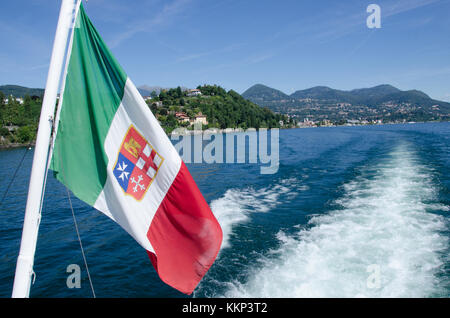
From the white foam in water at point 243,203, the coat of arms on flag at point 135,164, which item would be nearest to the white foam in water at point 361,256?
the white foam in water at point 243,203

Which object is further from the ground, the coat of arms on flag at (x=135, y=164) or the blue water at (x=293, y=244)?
the coat of arms on flag at (x=135, y=164)

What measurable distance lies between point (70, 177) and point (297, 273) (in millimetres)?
6030

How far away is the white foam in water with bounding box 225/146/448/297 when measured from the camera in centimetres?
620

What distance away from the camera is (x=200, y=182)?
739 inches

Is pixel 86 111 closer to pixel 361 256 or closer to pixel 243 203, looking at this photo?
pixel 361 256

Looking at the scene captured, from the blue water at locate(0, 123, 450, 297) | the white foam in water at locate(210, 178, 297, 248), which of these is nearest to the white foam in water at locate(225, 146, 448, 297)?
the blue water at locate(0, 123, 450, 297)

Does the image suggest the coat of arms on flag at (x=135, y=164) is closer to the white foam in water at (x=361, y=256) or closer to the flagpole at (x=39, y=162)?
the flagpole at (x=39, y=162)

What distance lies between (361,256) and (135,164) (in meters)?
7.04

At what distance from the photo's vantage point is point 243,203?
13195mm

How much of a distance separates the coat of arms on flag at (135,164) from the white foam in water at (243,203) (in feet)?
20.0

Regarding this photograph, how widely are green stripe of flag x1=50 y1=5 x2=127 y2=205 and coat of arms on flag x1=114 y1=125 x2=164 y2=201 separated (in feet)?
0.60

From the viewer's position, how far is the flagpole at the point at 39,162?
86.8 inches

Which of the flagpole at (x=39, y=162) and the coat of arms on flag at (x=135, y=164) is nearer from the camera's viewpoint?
the flagpole at (x=39, y=162)
